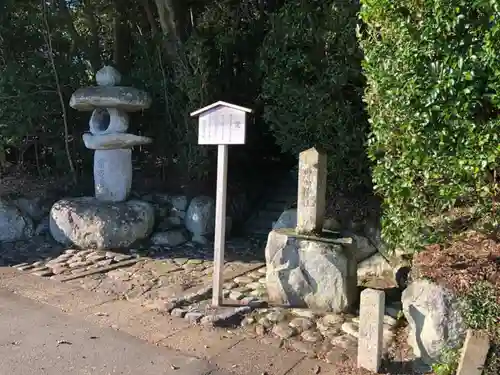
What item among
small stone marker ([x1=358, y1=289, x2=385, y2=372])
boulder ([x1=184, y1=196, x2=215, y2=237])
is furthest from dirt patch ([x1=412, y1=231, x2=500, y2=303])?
boulder ([x1=184, y1=196, x2=215, y2=237])

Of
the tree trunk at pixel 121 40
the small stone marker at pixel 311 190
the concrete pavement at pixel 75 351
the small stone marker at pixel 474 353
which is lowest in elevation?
the concrete pavement at pixel 75 351

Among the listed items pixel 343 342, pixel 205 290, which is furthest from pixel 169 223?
pixel 343 342

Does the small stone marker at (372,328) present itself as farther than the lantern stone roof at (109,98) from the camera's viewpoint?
No

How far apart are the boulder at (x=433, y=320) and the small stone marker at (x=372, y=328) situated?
293 millimetres

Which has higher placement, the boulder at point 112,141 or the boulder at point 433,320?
the boulder at point 112,141

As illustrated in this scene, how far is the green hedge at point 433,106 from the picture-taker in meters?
3.26

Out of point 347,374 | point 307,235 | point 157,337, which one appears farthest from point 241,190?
point 347,374

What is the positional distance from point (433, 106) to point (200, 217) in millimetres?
4847

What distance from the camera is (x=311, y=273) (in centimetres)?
471

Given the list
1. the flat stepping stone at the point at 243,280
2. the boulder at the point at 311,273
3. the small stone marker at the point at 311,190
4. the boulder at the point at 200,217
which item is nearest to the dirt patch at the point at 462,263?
the boulder at the point at 311,273

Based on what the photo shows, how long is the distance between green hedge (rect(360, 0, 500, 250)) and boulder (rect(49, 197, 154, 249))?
13.3 ft

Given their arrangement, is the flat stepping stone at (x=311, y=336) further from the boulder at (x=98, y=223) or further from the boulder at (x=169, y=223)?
the boulder at (x=169, y=223)

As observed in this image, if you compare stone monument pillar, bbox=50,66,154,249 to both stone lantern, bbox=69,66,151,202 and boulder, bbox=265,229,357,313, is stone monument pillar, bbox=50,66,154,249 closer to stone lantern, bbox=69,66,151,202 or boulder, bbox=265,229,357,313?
stone lantern, bbox=69,66,151,202

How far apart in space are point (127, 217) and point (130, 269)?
1.07 m
